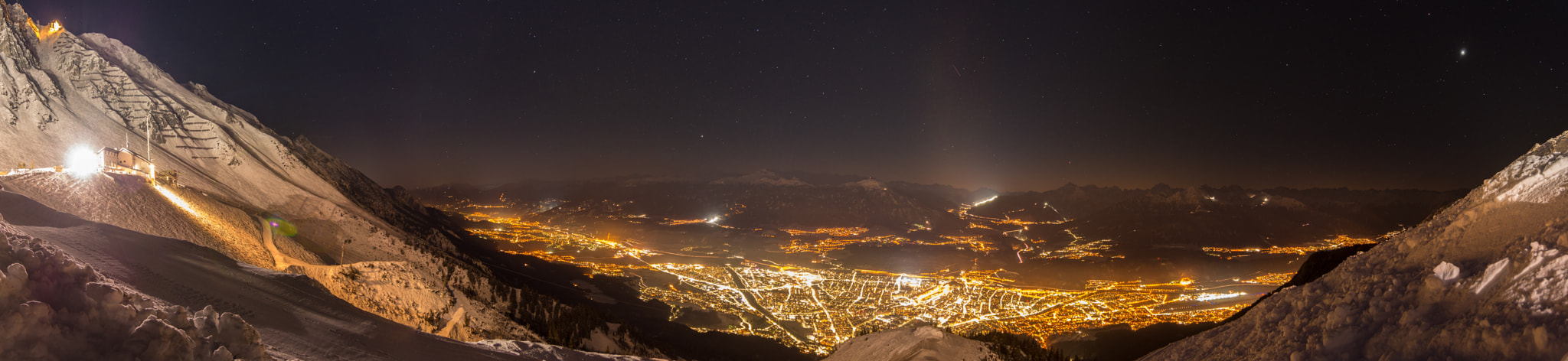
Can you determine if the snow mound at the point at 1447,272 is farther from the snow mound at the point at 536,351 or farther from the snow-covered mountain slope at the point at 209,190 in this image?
the snow-covered mountain slope at the point at 209,190

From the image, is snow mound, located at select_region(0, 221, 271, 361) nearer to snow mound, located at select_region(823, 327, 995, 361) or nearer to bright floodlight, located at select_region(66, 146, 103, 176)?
bright floodlight, located at select_region(66, 146, 103, 176)

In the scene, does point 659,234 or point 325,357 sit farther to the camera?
point 659,234

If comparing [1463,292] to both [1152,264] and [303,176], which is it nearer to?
[303,176]

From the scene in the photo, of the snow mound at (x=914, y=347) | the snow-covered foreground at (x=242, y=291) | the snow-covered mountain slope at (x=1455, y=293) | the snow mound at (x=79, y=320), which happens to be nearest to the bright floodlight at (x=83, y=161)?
the snow-covered foreground at (x=242, y=291)

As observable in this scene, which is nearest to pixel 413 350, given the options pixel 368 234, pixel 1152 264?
pixel 368 234

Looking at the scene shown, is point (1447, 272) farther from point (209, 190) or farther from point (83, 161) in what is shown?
point (209, 190)
